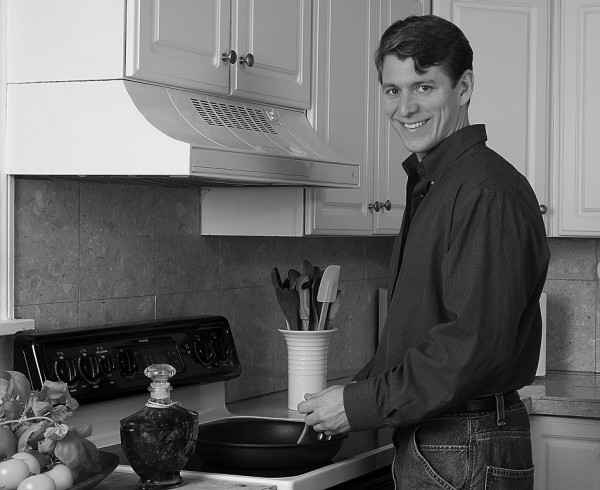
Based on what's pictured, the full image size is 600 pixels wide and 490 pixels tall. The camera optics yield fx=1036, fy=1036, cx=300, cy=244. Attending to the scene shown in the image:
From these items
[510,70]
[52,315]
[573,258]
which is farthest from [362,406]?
[573,258]

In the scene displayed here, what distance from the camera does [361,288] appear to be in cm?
383

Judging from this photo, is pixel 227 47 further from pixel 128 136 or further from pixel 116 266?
pixel 116 266

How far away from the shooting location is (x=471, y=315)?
1.87 meters

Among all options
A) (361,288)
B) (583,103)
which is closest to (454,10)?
(583,103)

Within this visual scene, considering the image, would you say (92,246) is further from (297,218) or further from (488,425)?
(488,425)

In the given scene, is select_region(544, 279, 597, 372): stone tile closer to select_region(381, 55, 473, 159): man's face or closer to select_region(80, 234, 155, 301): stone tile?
select_region(80, 234, 155, 301): stone tile

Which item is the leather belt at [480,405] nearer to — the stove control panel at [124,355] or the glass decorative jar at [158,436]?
the glass decorative jar at [158,436]

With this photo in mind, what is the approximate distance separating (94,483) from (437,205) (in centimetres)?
82

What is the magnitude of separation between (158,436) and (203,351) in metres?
0.84

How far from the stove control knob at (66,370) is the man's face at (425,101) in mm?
872

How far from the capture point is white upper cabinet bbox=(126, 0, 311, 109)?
2115mm

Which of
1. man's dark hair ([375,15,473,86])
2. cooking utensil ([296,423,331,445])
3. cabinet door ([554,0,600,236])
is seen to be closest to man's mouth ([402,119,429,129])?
man's dark hair ([375,15,473,86])

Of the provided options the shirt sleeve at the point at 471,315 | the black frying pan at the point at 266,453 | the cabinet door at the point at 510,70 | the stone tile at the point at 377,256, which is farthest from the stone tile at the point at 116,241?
the cabinet door at the point at 510,70

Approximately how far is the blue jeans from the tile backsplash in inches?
34.5
